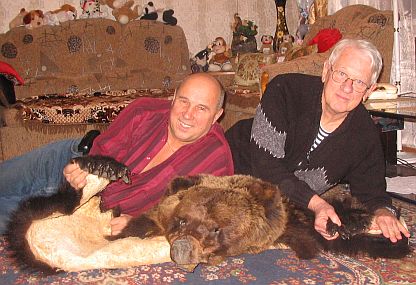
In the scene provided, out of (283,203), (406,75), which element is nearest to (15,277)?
(283,203)

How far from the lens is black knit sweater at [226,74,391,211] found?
1.89m

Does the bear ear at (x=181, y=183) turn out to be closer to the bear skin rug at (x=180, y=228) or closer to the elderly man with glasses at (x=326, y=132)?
the bear skin rug at (x=180, y=228)

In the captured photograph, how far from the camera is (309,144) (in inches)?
75.3

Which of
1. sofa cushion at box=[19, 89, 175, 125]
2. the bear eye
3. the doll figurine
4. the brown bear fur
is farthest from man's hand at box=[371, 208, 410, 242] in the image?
the doll figurine

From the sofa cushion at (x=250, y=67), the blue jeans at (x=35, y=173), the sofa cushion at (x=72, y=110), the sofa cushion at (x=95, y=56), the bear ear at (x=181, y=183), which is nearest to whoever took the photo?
the bear ear at (x=181, y=183)

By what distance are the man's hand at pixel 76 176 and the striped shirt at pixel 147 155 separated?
170mm

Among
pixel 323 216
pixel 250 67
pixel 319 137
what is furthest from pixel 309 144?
pixel 250 67

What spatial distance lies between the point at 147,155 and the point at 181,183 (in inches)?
11.4

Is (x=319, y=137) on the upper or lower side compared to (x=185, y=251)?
upper

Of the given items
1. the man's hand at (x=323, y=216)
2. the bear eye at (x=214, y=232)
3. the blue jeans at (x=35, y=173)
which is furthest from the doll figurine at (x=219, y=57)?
the bear eye at (x=214, y=232)

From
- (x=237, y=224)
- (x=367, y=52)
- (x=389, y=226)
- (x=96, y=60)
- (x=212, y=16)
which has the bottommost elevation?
(x=389, y=226)

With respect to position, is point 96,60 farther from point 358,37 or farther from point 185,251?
point 185,251

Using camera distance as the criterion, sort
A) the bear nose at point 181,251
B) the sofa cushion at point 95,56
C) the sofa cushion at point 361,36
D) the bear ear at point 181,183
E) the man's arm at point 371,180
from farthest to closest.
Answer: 1. the sofa cushion at point 95,56
2. the sofa cushion at point 361,36
3. the man's arm at point 371,180
4. the bear ear at point 181,183
5. the bear nose at point 181,251

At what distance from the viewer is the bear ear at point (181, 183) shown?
5.29 ft
